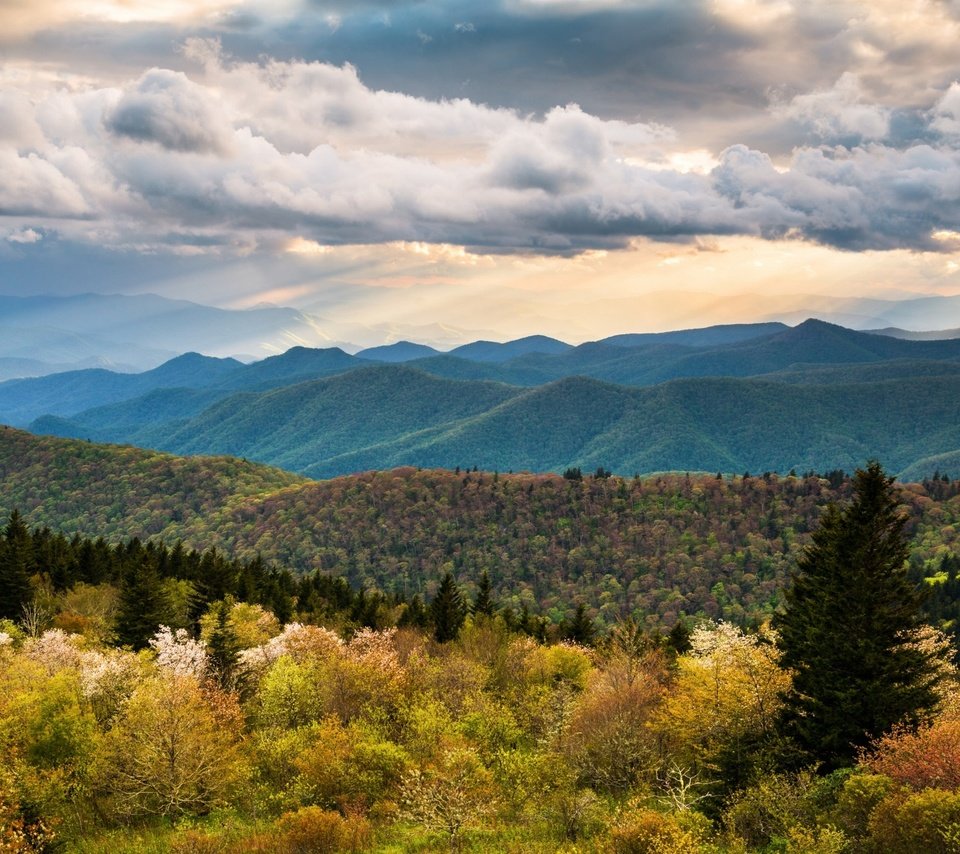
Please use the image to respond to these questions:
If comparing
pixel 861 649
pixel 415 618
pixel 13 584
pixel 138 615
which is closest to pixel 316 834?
pixel 861 649

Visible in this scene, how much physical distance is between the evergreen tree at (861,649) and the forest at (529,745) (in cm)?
12

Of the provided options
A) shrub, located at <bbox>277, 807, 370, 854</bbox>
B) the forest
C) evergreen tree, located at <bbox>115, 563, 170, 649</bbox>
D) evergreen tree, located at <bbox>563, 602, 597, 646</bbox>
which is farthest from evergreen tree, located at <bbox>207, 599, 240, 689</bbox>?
evergreen tree, located at <bbox>563, 602, 597, 646</bbox>

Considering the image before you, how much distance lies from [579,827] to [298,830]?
55.3 ft

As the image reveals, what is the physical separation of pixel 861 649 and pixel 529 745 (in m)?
35.1

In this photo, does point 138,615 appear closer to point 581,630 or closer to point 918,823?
point 581,630

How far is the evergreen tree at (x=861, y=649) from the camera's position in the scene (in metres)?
45.7

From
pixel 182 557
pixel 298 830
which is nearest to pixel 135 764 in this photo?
pixel 298 830

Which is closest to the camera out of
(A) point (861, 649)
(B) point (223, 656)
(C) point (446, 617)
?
(A) point (861, 649)

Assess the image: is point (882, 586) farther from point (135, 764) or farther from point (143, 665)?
point (143, 665)

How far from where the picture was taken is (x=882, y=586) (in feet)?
154

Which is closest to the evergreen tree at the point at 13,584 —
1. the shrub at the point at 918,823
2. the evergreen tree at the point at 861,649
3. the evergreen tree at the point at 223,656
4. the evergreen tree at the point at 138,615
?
the evergreen tree at the point at 138,615

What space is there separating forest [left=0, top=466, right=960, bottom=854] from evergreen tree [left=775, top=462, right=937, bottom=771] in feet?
0.39

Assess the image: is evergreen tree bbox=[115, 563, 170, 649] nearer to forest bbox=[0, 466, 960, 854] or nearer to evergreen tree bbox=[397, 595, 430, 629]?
forest bbox=[0, 466, 960, 854]

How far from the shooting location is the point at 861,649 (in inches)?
1818
